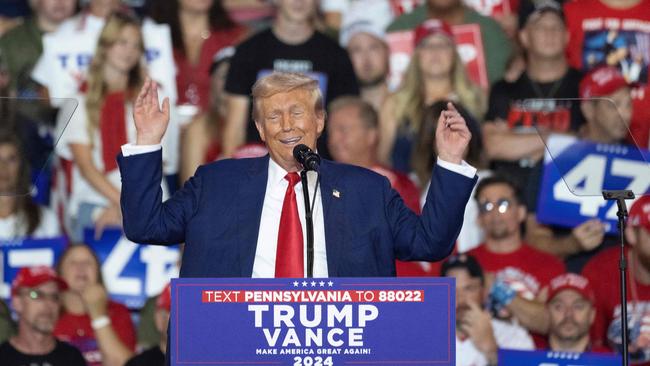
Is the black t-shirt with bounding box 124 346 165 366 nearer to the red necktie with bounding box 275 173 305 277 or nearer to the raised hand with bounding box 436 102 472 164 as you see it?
the red necktie with bounding box 275 173 305 277

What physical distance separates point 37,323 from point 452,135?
4.08 m

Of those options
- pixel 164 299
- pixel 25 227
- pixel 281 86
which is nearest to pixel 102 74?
pixel 25 227

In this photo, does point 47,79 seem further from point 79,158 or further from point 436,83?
point 436,83

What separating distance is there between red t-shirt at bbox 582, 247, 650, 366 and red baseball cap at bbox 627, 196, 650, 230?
194 mm

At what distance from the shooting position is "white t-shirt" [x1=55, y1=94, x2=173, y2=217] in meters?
7.88

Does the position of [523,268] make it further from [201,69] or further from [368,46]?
[201,69]

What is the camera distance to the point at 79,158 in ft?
26.1

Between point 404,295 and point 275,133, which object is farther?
point 275,133

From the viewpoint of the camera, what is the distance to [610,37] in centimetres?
789

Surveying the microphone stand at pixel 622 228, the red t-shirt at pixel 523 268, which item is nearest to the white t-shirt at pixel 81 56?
the red t-shirt at pixel 523 268

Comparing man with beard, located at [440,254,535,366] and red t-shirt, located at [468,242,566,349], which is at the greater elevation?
red t-shirt, located at [468,242,566,349]

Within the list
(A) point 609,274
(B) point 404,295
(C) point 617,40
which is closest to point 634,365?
(A) point 609,274

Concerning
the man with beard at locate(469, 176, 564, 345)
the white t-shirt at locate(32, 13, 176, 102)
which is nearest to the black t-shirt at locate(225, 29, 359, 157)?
the white t-shirt at locate(32, 13, 176, 102)

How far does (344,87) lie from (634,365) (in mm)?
2221
